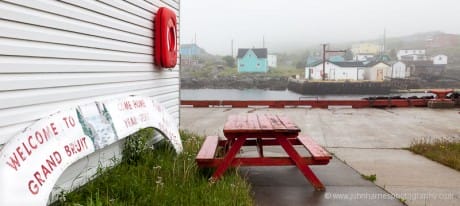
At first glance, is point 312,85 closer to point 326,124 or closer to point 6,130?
point 326,124

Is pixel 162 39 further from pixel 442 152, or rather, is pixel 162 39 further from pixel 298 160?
pixel 442 152

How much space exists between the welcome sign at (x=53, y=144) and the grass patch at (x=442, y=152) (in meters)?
4.52

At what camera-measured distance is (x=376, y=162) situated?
6391 millimetres

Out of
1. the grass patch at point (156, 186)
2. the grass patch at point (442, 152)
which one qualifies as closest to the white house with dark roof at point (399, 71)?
the grass patch at point (442, 152)

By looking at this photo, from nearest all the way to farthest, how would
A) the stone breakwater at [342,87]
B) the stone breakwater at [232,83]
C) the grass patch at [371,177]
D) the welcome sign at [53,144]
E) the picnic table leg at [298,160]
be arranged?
1. the welcome sign at [53,144]
2. the picnic table leg at [298,160]
3. the grass patch at [371,177]
4. the stone breakwater at [342,87]
5. the stone breakwater at [232,83]

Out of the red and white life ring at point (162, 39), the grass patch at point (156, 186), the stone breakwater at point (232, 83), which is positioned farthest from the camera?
the stone breakwater at point (232, 83)

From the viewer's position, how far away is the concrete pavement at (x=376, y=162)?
453 centimetres

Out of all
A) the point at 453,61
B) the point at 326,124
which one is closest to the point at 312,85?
the point at 326,124

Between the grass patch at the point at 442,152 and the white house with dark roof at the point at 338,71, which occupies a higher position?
the white house with dark roof at the point at 338,71

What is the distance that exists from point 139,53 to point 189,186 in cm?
218

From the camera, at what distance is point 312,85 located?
66312mm

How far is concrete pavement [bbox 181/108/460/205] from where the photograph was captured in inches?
178

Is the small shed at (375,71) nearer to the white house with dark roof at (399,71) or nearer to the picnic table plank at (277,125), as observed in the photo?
the white house with dark roof at (399,71)

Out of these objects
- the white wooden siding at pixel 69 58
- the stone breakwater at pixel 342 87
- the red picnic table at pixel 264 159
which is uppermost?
the white wooden siding at pixel 69 58
